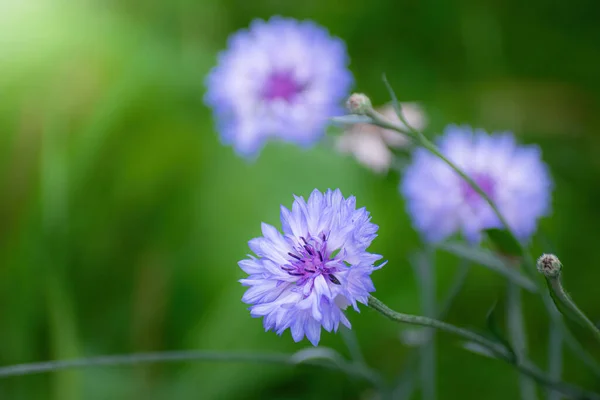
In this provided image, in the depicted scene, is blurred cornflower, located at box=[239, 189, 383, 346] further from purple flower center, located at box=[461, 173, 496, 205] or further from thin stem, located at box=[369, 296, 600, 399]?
purple flower center, located at box=[461, 173, 496, 205]

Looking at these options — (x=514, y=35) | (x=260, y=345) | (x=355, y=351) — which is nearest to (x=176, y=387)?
(x=260, y=345)

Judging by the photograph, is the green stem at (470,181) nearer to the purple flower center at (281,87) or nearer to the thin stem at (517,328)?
the thin stem at (517,328)

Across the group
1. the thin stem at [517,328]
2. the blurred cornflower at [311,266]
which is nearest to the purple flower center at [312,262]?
the blurred cornflower at [311,266]

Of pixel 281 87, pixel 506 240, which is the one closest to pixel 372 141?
pixel 281 87

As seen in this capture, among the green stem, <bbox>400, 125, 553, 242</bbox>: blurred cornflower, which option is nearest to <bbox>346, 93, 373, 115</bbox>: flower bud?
the green stem

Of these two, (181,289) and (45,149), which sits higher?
(45,149)

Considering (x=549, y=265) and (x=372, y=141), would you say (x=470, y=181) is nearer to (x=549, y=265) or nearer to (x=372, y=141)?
(x=549, y=265)

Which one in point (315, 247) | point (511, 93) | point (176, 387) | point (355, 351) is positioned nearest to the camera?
point (315, 247)

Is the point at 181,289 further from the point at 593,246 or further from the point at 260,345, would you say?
the point at 593,246
